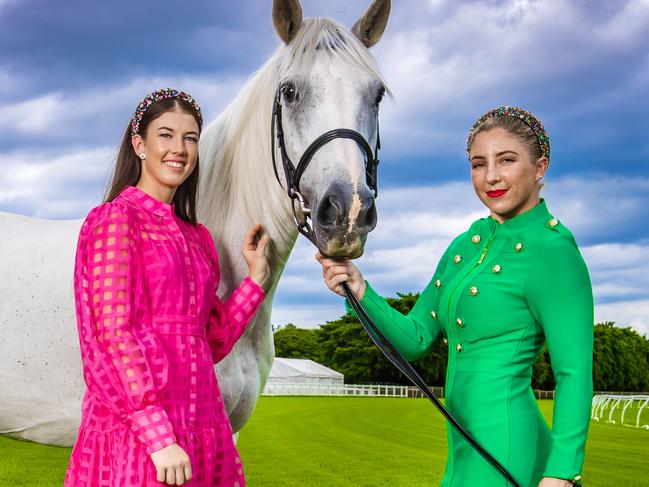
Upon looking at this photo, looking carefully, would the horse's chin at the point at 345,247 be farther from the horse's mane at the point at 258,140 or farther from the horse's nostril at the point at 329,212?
the horse's mane at the point at 258,140

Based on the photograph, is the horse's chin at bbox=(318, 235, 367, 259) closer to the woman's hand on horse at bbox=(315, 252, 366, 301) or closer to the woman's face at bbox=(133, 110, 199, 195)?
the woman's hand on horse at bbox=(315, 252, 366, 301)

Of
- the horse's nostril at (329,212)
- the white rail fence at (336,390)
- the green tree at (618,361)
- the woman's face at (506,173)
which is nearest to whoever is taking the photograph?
the woman's face at (506,173)

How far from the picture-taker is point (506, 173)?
2.33 meters

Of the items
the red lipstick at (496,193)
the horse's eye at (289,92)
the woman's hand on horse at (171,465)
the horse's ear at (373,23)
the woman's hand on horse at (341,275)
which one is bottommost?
the woman's hand on horse at (171,465)

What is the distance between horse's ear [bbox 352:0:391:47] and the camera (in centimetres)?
324

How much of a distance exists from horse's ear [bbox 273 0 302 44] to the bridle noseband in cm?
32

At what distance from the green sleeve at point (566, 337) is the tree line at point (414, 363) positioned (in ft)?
137

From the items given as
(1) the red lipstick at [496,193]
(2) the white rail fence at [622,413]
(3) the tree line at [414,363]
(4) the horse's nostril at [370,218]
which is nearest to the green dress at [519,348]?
(1) the red lipstick at [496,193]

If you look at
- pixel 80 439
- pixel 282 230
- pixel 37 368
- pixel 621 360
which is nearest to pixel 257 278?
pixel 282 230

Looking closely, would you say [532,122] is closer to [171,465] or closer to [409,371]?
[409,371]

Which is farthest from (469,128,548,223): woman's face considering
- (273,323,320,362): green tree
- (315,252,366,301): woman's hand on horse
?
(273,323,320,362): green tree

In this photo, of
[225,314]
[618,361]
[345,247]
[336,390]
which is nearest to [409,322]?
[345,247]

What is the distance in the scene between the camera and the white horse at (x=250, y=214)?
102 inches

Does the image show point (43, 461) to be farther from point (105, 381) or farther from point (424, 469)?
point (105, 381)
